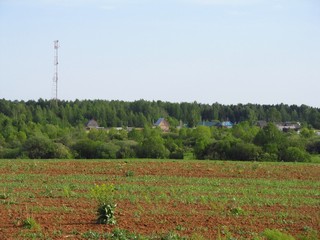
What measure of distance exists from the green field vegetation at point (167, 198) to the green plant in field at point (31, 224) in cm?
3

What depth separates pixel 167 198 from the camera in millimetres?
20641

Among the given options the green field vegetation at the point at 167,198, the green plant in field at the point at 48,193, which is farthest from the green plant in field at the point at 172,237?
the green plant in field at the point at 48,193

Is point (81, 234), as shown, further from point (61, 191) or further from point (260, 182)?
point (260, 182)

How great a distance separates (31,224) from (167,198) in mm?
6895

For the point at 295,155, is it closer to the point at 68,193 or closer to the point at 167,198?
the point at 167,198

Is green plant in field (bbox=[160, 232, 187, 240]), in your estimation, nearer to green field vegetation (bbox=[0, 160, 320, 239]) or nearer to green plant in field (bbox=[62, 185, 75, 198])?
green field vegetation (bbox=[0, 160, 320, 239])

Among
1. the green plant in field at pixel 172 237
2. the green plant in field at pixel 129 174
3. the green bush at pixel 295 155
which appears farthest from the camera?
the green bush at pixel 295 155

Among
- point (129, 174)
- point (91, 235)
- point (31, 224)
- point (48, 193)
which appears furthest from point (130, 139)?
point (91, 235)

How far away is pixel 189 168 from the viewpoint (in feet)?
111

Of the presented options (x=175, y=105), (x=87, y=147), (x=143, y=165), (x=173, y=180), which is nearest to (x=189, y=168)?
(x=143, y=165)

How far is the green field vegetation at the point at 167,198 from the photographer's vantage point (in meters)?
14.9

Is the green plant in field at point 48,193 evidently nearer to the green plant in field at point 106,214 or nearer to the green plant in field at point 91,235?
the green plant in field at point 106,214

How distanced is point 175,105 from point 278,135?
317 ft

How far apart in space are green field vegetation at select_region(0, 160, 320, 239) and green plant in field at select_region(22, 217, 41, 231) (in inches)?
1.0
